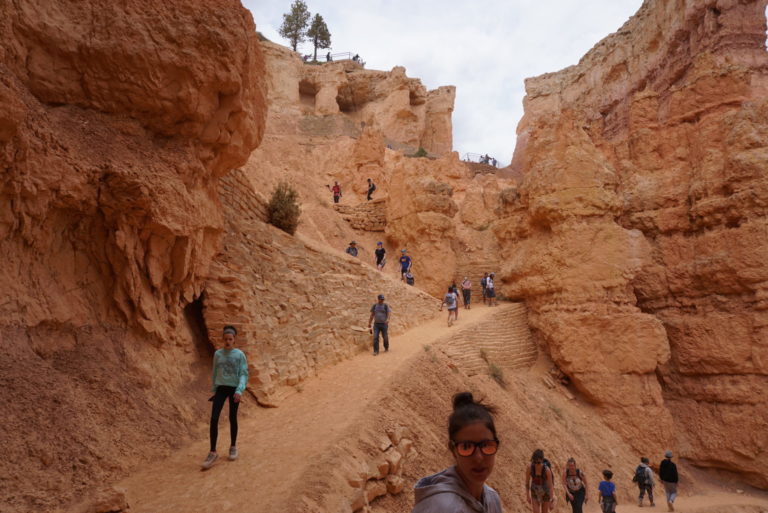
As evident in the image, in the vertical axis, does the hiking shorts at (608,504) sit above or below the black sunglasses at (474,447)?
below

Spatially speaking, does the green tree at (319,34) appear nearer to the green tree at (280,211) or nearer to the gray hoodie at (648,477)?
the green tree at (280,211)

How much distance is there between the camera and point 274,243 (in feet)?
32.1

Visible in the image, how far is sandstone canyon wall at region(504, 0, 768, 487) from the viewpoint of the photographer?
11500 millimetres

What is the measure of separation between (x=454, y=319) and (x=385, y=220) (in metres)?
8.70

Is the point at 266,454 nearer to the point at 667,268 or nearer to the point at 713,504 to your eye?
the point at 713,504

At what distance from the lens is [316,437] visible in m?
5.68

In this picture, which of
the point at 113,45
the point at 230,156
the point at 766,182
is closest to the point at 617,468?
the point at 766,182

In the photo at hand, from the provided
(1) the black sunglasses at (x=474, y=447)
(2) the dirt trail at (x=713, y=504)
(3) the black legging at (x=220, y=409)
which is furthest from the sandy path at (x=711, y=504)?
(1) the black sunglasses at (x=474, y=447)

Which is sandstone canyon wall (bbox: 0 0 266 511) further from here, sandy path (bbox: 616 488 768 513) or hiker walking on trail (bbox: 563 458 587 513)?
sandy path (bbox: 616 488 768 513)

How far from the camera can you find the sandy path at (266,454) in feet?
13.6

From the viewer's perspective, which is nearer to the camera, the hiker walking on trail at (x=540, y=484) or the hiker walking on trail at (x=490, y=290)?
the hiker walking on trail at (x=540, y=484)

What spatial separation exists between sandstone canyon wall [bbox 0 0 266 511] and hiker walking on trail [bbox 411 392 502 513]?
367 centimetres

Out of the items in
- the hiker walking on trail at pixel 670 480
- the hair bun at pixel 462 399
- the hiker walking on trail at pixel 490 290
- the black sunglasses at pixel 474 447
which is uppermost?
A: the hiker walking on trail at pixel 490 290

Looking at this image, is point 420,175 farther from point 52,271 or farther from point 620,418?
point 52,271
